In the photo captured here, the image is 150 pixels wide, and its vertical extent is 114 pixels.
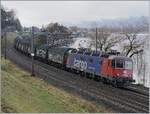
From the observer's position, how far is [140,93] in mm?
33188

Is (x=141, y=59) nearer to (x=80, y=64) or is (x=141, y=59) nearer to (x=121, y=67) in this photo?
(x=80, y=64)

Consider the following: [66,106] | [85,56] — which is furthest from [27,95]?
[85,56]

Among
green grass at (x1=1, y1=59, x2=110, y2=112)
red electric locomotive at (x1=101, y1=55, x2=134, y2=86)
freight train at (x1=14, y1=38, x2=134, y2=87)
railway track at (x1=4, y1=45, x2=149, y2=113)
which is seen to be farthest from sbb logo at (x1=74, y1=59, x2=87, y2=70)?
green grass at (x1=1, y1=59, x2=110, y2=112)

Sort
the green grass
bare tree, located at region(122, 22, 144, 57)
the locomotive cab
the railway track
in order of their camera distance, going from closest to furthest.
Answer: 1. the green grass
2. the railway track
3. the locomotive cab
4. bare tree, located at region(122, 22, 144, 57)

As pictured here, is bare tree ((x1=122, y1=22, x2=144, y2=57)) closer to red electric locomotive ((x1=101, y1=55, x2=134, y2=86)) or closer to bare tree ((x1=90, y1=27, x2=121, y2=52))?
bare tree ((x1=90, y1=27, x2=121, y2=52))

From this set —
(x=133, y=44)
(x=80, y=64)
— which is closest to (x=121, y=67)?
(x=80, y=64)

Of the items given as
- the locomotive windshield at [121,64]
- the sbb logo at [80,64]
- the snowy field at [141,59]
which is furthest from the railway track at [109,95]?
the snowy field at [141,59]

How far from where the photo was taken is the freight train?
123 ft

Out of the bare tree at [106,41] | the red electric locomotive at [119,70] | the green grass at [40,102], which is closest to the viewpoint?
the green grass at [40,102]

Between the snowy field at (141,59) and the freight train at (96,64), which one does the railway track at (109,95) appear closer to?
the freight train at (96,64)

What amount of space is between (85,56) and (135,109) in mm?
21197

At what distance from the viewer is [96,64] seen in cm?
4219

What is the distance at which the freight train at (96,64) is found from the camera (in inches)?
1481

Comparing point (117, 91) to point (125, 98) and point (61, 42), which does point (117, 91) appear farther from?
point (61, 42)
